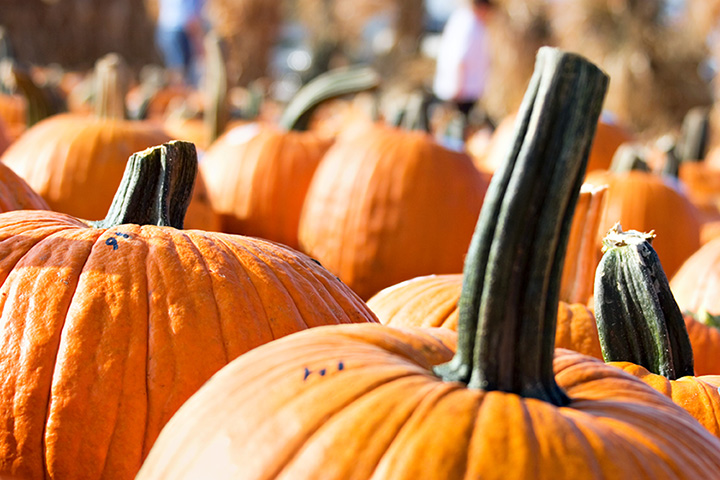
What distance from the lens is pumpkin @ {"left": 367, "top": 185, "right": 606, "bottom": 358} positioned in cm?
219

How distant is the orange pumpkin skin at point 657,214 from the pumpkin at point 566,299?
174 centimetres

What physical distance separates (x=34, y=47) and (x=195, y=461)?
714 inches

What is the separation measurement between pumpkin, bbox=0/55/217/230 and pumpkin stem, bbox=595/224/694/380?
6.86 feet

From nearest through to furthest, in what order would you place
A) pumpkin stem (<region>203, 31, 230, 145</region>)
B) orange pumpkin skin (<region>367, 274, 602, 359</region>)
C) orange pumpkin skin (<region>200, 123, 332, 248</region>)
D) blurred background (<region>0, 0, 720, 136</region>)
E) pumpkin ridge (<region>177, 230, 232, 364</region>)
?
pumpkin ridge (<region>177, 230, 232, 364</region>), orange pumpkin skin (<region>367, 274, 602, 359</region>), orange pumpkin skin (<region>200, 123, 332, 248</region>), pumpkin stem (<region>203, 31, 230, 145</region>), blurred background (<region>0, 0, 720, 136</region>)

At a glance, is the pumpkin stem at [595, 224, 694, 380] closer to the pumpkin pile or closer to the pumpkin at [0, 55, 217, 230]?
the pumpkin pile

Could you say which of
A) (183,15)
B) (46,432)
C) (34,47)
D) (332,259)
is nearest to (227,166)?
(332,259)

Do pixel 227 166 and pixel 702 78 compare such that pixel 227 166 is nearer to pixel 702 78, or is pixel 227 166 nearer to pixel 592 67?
pixel 592 67

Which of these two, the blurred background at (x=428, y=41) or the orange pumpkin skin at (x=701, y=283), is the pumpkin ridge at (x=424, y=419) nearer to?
the orange pumpkin skin at (x=701, y=283)

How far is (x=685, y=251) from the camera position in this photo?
Answer: 4.20m

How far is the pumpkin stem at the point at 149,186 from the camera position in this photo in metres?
1.80

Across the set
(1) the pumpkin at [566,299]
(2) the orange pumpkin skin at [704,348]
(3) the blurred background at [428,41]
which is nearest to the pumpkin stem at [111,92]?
(1) the pumpkin at [566,299]

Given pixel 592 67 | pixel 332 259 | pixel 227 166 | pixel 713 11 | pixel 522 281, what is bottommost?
pixel 332 259

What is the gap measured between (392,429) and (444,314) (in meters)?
1.24

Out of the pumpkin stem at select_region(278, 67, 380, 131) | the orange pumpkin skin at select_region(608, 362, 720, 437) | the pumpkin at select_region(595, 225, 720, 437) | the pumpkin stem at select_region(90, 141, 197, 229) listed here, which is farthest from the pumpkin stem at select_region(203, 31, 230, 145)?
the orange pumpkin skin at select_region(608, 362, 720, 437)
